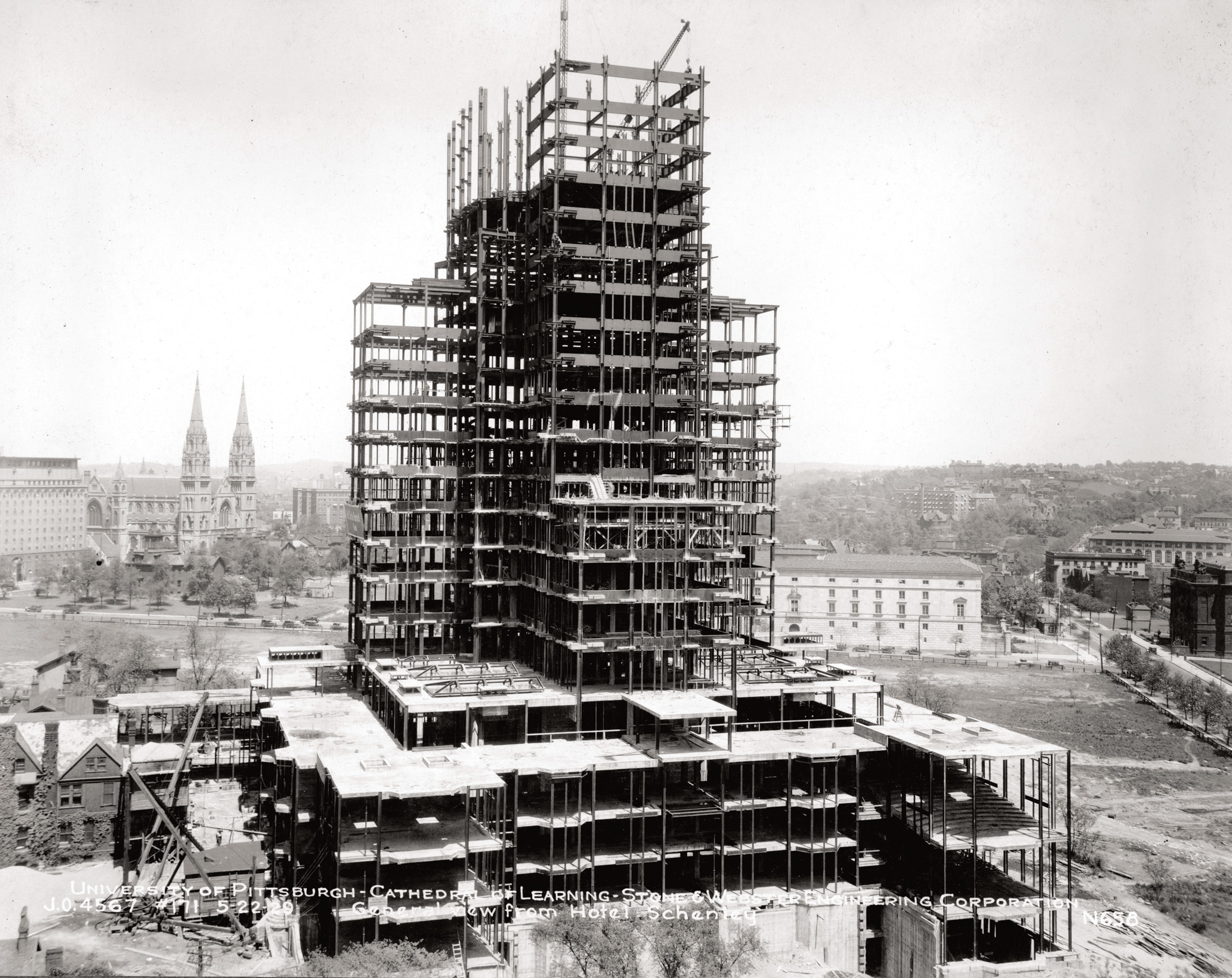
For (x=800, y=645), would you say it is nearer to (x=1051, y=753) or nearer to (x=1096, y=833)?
(x=1096, y=833)

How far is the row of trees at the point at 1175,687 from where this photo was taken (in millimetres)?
108938

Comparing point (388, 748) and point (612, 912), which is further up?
point (388, 748)

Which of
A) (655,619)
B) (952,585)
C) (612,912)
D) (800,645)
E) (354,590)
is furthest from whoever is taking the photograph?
(952,585)

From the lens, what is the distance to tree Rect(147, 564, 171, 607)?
18438cm

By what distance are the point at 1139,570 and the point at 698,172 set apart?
14326 cm

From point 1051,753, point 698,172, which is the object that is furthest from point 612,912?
point 698,172

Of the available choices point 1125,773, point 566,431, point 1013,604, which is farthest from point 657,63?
point 1013,604

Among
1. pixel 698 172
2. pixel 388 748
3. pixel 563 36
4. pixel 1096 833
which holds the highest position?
pixel 563 36

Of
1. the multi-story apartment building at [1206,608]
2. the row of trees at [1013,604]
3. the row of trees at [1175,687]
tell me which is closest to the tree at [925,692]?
the row of trees at [1175,687]

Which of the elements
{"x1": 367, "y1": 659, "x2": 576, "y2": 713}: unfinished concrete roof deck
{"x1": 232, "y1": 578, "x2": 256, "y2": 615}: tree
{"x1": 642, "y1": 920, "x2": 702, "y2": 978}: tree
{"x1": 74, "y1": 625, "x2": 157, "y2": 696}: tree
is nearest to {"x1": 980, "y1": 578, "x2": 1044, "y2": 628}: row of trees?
{"x1": 232, "y1": 578, "x2": 256, "y2": 615}: tree

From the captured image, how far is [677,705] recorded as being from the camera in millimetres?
62438

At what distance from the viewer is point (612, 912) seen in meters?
53.5

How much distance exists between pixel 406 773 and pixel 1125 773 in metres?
70.7

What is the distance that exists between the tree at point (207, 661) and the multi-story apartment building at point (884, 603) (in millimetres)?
71921
